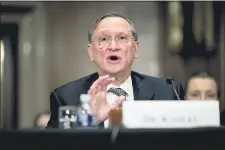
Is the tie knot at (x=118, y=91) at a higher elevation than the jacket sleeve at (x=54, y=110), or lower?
higher

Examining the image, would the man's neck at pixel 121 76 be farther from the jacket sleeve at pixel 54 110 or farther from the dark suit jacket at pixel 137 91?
the jacket sleeve at pixel 54 110

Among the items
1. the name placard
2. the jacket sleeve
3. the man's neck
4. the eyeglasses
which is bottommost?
the jacket sleeve

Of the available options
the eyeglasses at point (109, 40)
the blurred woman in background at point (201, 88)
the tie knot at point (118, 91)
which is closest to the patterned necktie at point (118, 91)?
the tie knot at point (118, 91)

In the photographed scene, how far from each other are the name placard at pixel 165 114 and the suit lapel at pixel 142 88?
600 mm

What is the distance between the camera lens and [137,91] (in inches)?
75.5

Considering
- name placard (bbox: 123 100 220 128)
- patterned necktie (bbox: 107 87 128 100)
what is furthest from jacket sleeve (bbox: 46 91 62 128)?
name placard (bbox: 123 100 220 128)

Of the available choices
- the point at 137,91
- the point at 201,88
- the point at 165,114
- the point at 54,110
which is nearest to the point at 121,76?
the point at 137,91

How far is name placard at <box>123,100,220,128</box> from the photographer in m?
1.27

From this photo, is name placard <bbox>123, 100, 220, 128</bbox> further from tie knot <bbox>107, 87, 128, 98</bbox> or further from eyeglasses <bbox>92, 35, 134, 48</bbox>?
eyeglasses <bbox>92, 35, 134, 48</bbox>

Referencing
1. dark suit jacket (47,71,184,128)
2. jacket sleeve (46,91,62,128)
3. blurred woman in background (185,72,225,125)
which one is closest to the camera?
jacket sleeve (46,91,62,128)

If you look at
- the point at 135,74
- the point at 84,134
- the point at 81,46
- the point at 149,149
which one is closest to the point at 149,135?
the point at 149,149

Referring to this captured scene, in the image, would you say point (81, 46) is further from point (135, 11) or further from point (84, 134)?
point (84, 134)

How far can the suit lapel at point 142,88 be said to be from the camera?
6.27 ft

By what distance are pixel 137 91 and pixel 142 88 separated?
3cm
